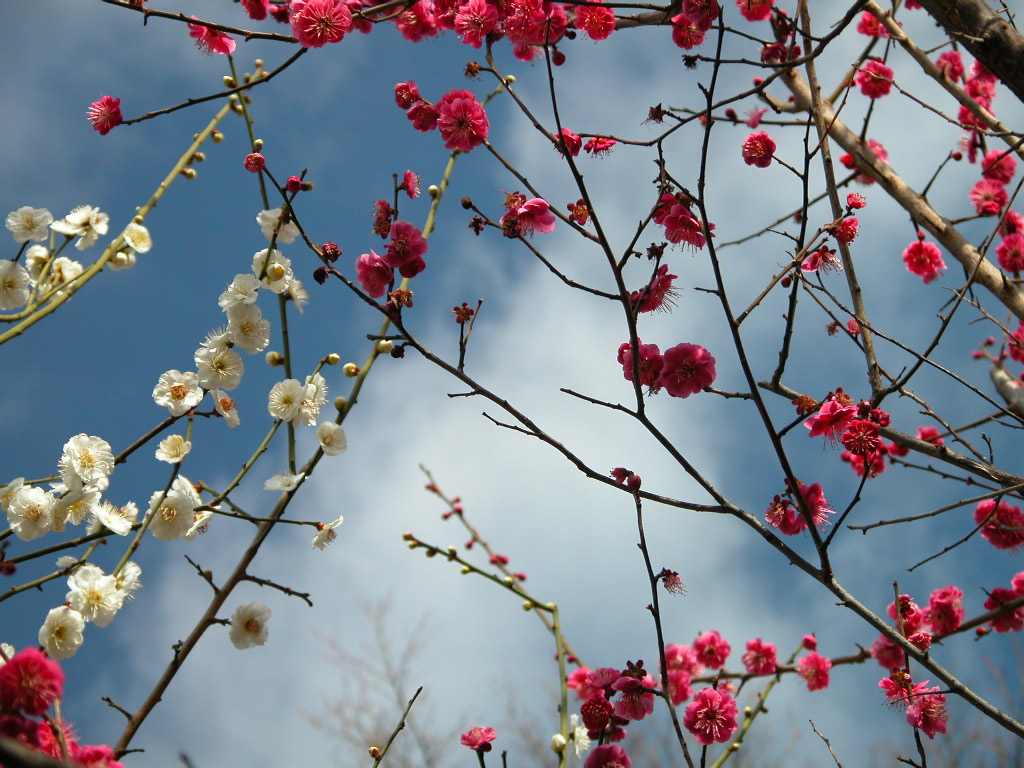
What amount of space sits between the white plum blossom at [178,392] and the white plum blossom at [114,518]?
0.96 ft

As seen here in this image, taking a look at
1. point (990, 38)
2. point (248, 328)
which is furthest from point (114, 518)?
point (990, 38)

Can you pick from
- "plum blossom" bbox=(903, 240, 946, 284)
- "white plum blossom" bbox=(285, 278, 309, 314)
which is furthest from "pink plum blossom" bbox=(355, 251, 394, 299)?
"plum blossom" bbox=(903, 240, 946, 284)

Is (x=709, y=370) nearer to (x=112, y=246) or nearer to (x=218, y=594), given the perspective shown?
(x=218, y=594)

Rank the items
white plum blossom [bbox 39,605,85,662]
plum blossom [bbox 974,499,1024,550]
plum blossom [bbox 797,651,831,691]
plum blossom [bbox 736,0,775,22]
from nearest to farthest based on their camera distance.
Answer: white plum blossom [bbox 39,605,85,662]
plum blossom [bbox 736,0,775,22]
plum blossom [bbox 974,499,1024,550]
plum blossom [bbox 797,651,831,691]

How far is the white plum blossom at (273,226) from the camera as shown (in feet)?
7.58

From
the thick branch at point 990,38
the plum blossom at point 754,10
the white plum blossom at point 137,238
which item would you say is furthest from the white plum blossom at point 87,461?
the plum blossom at point 754,10

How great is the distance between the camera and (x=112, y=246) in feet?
7.86

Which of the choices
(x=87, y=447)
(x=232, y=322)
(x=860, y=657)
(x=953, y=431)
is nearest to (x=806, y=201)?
(x=953, y=431)

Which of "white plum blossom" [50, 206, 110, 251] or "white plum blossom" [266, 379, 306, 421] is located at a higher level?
"white plum blossom" [50, 206, 110, 251]

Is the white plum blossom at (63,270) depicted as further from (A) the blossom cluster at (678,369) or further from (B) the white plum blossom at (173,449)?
(A) the blossom cluster at (678,369)

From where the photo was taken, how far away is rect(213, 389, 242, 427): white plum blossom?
85.3 inches

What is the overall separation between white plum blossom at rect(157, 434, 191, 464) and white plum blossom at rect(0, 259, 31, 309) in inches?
27.2

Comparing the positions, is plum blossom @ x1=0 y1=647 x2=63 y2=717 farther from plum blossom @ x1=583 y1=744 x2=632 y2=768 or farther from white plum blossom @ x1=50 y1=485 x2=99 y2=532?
plum blossom @ x1=583 y1=744 x2=632 y2=768

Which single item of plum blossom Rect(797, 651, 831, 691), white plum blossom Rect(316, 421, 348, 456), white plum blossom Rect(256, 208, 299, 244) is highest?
plum blossom Rect(797, 651, 831, 691)
